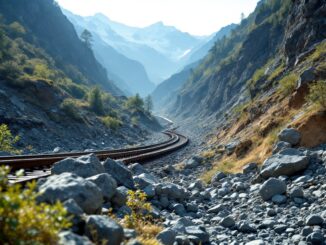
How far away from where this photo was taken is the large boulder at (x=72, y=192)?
5500 mm

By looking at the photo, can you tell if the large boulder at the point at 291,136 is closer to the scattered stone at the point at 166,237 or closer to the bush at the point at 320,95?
the bush at the point at 320,95

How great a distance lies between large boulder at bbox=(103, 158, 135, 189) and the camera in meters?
11.3

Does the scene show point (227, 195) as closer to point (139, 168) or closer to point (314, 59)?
point (139, 168)

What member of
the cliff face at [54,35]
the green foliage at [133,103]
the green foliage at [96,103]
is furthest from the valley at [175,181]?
the cliff face at [54,35]

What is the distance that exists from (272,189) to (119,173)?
449cm

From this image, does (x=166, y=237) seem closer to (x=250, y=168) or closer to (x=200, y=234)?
(x=200, y=234)

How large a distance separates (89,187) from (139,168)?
11376 millimetres

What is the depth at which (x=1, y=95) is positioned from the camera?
3391 cm

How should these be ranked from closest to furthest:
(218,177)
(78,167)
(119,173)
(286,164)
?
(78,167), (119,173), (286,164), (218,177)

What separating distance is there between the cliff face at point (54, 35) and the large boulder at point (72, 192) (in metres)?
122

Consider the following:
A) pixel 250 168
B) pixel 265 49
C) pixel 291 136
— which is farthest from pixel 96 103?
pixel 265 49

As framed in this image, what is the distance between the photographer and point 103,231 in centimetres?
492

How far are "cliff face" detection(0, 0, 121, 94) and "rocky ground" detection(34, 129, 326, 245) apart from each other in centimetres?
11699

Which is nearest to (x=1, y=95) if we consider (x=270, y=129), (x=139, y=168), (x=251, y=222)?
(x=139, y=168)
